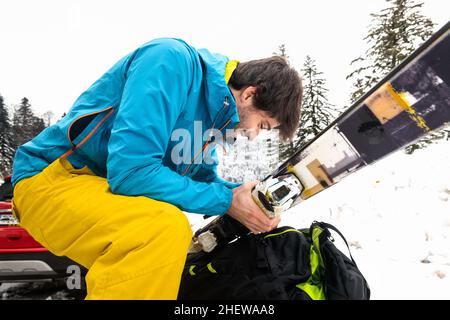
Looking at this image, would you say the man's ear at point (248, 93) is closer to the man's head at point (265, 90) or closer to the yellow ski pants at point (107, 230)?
the man's head at point (265, 90)

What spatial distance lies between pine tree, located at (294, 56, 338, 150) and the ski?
51.1 ft

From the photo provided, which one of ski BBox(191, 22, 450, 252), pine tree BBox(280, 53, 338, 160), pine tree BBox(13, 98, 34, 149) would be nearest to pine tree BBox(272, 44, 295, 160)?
pine tree BBox(280, 53, 338, 160)

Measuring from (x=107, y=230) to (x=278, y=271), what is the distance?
101 cm

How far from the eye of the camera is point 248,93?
1.99 meters

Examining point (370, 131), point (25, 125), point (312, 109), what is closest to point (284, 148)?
point (312, 109)

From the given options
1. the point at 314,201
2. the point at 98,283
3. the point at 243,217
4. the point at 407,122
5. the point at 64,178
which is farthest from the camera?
the point at 314,201

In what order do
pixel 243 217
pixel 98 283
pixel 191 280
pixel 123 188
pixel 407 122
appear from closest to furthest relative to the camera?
pixel 98 283
pixel 123 188
pixel 243 217
pixel 191 280
pixel 407 122

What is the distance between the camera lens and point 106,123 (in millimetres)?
1609

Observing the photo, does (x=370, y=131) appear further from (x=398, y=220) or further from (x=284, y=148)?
(x=284, y=148)

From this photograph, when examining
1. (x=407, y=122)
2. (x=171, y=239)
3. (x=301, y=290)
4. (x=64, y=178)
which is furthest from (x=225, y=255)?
(x=407, y=122)

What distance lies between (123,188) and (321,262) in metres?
1.24

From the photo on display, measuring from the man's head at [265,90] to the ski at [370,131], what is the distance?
1.51ft

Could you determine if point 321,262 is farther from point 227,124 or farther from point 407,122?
point 407,122

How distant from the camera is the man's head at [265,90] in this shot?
1970 millimetres
